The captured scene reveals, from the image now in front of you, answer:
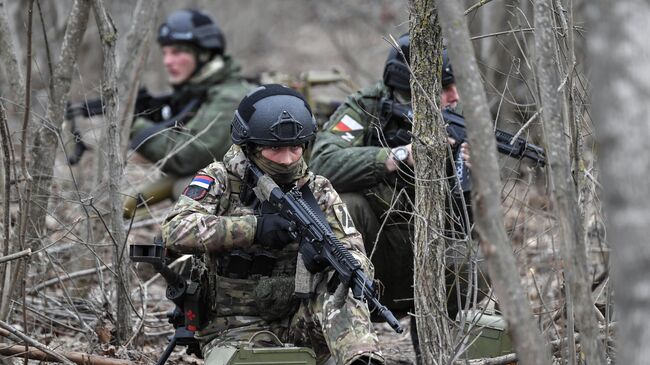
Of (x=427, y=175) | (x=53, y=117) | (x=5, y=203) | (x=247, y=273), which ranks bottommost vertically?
(x=247, y=273)

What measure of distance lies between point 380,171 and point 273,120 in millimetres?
1036

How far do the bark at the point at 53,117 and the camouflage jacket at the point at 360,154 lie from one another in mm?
1346

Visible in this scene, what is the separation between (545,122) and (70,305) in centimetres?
298

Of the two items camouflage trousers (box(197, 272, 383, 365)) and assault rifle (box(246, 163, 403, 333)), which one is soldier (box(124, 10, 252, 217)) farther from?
assault rifle (box(246, 163, 403, 333))

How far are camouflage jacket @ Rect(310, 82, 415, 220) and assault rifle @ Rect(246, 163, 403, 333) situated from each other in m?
0.95

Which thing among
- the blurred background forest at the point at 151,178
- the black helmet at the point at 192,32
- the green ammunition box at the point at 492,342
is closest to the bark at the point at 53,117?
the blurred background forest at the point at 151,178

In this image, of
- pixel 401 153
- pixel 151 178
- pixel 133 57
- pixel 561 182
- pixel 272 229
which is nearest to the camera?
pixel 561 182

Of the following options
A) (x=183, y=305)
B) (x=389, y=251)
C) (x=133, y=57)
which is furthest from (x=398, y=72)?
(x=183, y=305)

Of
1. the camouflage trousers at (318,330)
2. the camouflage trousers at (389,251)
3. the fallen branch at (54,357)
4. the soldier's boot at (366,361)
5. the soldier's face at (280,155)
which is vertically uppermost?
the soldier's face at (280,155)

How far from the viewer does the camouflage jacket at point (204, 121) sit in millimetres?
8422

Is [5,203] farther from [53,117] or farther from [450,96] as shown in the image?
[450,96]

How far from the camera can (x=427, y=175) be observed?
4.17m

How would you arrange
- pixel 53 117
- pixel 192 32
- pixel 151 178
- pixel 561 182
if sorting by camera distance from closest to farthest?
1. pixel 561 182
2. pixel 53 117
3. pixel 151 178
4. pixel 192 32

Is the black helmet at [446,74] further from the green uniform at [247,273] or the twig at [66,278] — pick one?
the twig at [66,278]
